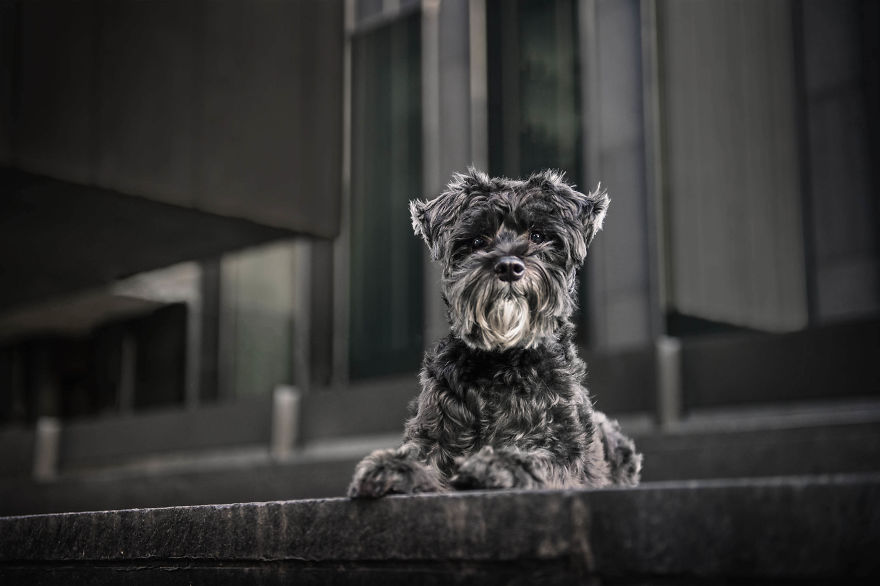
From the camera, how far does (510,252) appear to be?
4156 millimetres

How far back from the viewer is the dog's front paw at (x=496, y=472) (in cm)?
364

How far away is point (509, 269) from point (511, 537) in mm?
1261

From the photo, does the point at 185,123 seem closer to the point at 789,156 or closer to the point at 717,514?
the point at 789,156

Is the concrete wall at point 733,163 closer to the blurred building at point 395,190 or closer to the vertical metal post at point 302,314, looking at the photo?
the blurred building at point 395,190

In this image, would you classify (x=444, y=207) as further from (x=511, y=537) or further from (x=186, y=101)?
(x=186, y=101)

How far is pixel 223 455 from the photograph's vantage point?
21.0 m

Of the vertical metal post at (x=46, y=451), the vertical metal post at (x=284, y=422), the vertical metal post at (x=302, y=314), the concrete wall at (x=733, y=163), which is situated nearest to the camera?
the concrete wall at (x=733, y=163)

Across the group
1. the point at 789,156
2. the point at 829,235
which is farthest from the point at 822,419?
the point at 789,156

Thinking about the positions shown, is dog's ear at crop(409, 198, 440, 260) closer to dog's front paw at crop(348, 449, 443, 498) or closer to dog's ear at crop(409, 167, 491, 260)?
dog's ear at crop(409, 167, 491, 260)

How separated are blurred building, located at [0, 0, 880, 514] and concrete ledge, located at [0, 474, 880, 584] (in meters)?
8.75

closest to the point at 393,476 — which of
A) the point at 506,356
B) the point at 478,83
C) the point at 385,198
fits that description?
the point at 506,356

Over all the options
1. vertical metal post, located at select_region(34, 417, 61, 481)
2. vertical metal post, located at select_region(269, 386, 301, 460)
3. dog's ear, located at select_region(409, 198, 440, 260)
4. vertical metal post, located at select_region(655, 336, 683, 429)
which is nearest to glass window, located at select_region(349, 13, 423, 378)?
vertical metal post, located at select_region(269, 386, 301, 460)

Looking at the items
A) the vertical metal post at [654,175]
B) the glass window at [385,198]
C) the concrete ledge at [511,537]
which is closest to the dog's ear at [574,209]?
the concrete ledge at [511,537]

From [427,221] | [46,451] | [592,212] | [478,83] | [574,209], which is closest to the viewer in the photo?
[574,209]
